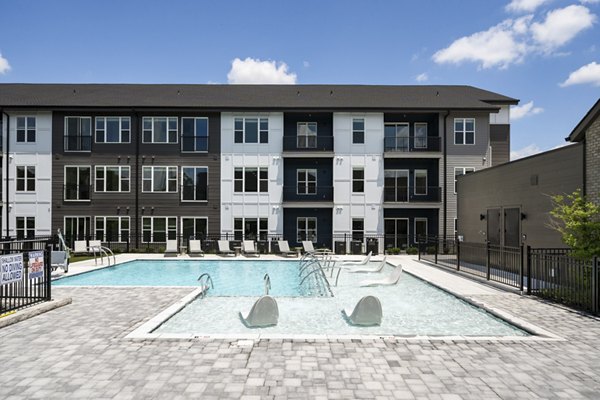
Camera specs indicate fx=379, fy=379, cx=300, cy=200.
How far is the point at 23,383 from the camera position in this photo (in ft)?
15.8

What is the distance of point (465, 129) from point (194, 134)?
18.2m

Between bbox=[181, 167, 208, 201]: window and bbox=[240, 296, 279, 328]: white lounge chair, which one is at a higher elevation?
bbox=[181, 167, 208, 201]: window

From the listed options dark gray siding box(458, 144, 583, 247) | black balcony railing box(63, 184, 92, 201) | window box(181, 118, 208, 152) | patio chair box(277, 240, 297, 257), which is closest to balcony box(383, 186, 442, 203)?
dark gray siding box(458, 144, 583, 247)

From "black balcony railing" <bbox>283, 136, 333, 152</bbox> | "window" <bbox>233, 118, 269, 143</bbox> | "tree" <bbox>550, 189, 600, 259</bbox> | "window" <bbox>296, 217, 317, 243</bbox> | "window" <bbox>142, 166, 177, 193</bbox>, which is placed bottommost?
"window" <bbox>296, 217, 317, 243</bbox>

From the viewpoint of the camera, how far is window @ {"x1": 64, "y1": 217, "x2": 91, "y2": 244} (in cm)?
Answer: 2473

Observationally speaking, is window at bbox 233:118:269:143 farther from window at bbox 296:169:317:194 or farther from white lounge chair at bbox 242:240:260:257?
white lounge chair at bbox 242:240:260:257

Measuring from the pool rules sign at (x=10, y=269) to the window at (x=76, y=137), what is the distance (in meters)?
19.4

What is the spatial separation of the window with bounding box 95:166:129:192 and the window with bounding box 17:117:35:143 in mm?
4954

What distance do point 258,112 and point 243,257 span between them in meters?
9.87

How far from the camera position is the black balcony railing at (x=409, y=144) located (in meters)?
25.4

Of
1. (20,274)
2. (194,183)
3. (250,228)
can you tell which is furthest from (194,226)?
(20,274)

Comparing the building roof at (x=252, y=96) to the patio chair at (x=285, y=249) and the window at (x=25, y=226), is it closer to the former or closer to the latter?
the window at (x=25, y=226)

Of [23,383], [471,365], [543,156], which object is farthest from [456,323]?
[543,156]

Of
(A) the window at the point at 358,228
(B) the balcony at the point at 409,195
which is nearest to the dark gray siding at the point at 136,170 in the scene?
(A) the window at the point at 358,228
